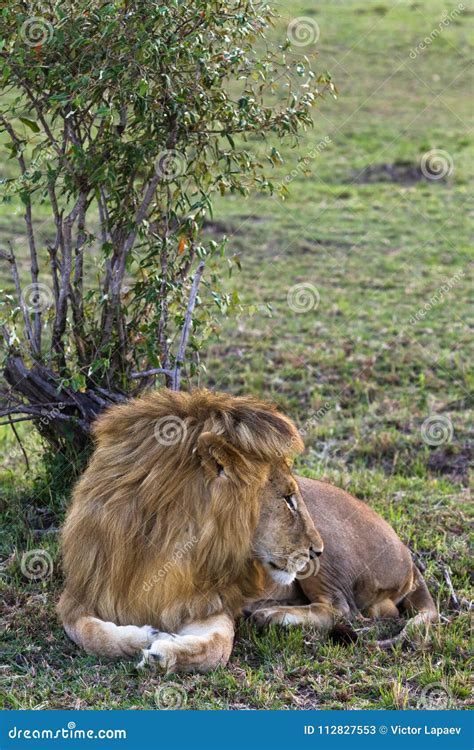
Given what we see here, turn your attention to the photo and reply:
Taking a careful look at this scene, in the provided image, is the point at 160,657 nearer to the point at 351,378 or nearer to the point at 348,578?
the point at 348,578

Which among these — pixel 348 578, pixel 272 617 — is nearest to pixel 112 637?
pixel 272 617

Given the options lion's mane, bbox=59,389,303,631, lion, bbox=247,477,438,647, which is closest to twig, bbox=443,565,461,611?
lion, bbox=247,477,438,647

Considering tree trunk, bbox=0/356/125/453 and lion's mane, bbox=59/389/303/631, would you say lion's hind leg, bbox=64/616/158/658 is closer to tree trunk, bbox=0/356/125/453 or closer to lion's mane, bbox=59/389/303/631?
lion's mane, bbox=59/389/303/631

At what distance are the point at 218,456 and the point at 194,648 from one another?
69 centimetres

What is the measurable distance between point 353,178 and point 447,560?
9.01 m

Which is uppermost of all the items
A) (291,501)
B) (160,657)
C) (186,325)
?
(186,325)

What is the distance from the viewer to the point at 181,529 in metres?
3.84

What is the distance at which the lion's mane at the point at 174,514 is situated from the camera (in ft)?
12.6

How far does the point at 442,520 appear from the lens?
5.60 meters

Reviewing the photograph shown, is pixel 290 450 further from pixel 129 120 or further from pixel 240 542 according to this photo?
pixel 129 120

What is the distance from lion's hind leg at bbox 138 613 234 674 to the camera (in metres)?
3.74

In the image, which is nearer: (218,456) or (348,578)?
(218,456)

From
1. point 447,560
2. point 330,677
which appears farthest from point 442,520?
point 330,677

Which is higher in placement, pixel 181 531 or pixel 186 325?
pixel 186 325
